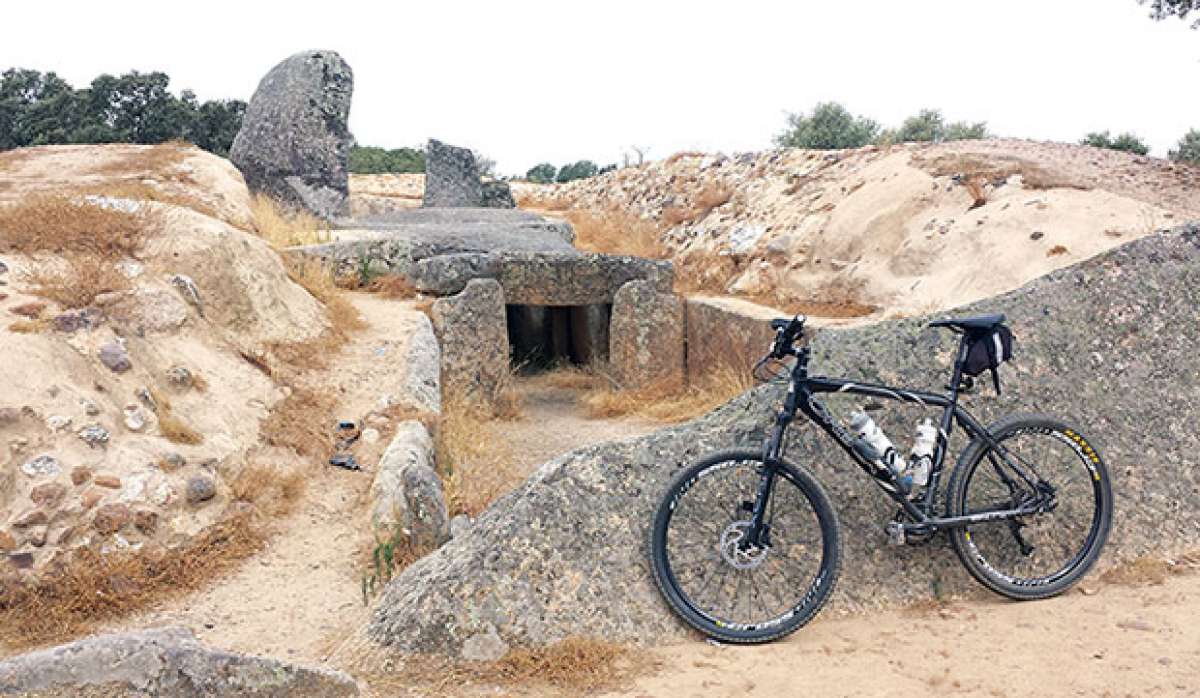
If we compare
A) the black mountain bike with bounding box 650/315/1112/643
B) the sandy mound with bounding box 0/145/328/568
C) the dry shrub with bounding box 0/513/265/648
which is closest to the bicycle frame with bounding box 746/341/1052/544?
the black mountain bike with bounding box 650/315/1112/643

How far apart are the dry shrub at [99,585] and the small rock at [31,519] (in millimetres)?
223

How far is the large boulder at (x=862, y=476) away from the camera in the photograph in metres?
3.15

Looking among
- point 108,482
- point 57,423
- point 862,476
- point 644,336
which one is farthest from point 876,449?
point 644,336

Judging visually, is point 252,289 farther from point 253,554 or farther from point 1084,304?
point 1084,304

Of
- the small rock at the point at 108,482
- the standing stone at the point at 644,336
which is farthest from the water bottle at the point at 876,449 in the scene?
the standing stone at the point at 644,336

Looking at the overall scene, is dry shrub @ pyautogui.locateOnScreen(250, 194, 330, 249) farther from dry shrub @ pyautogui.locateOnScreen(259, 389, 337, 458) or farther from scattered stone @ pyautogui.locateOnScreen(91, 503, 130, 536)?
scattered stone @ pyautogui.locateOnScreen(91, 503, 130, 536)

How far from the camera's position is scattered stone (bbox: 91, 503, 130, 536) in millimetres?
4344

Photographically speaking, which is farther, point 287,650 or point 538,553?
point 287,650

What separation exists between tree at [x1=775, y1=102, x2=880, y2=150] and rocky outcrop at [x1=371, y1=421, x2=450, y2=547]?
60.4ft

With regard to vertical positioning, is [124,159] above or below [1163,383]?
above

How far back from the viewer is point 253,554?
464 centimetres

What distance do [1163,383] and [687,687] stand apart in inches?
101

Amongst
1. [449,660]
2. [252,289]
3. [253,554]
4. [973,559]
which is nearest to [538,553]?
[449,660]

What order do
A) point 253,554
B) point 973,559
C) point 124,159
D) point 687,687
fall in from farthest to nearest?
point 124,159 < point 253,554 < point 973,559 < point 687,687
